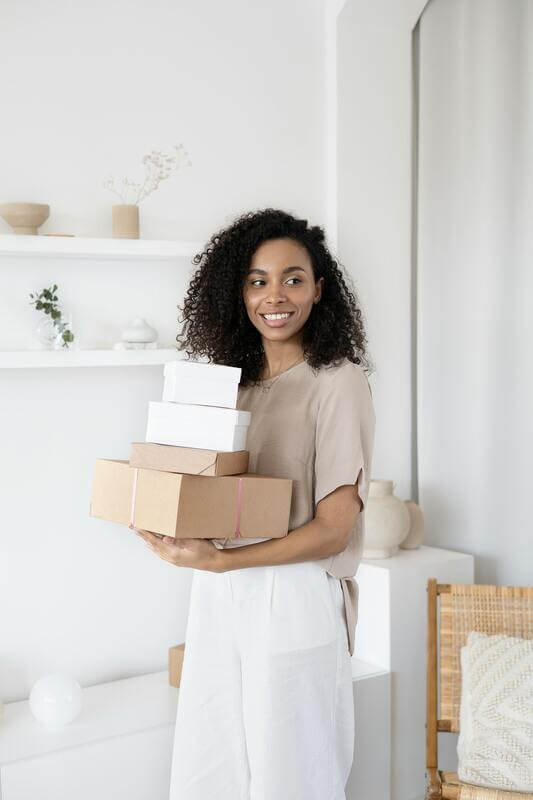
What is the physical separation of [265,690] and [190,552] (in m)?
0.33

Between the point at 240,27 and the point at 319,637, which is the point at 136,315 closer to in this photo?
the point at 240,27

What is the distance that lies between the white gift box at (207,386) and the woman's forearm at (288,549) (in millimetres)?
280

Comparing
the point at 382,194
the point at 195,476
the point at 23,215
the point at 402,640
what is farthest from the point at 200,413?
the point at 382,194

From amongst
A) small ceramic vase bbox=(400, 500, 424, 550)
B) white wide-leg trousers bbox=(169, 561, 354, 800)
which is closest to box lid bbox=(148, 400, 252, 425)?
white wide-leg trousers bbox=(169, 561, 354, 800)

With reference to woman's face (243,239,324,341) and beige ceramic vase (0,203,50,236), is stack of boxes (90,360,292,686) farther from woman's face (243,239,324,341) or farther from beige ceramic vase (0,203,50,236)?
beige ceramic vase (0,203,50,236)

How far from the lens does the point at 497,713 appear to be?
2131 mm

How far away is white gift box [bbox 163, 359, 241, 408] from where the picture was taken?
5.61 feet

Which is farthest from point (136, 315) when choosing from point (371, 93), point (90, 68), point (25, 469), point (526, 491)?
point (526, 491)

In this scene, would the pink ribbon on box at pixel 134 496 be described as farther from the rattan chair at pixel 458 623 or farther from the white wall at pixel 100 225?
the rattan chair at pixel 458 623

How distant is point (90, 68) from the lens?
2531mm

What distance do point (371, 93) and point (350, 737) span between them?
2.12 meters

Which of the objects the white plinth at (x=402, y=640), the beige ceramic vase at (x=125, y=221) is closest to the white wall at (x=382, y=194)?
the white plinth at (x=402, y=640)

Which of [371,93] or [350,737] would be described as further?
[371,93]

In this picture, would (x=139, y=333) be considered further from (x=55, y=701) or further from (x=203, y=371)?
(x=55, y=701)
